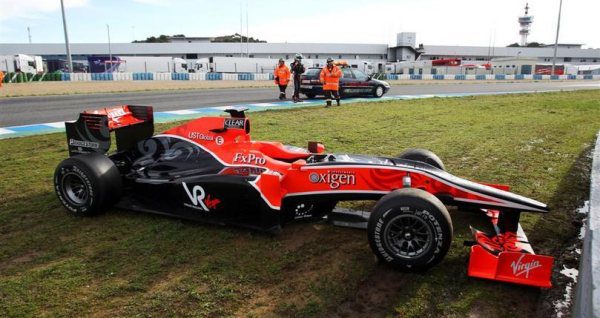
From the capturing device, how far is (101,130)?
5.53 metres

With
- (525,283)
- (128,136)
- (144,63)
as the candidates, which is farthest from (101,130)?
(144,63)

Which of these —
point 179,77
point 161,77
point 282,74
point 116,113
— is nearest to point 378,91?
point 282,74

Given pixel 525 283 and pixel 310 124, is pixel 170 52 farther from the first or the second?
pixel 525 283

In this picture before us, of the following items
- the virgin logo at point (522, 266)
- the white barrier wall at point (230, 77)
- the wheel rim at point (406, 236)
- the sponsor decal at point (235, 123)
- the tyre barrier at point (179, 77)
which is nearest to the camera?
the virgin logo at point (522, 266)

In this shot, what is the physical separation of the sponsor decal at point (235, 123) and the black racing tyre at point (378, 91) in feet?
51.5

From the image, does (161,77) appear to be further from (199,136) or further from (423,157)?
(423,157)

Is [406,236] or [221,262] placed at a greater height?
[406,236]

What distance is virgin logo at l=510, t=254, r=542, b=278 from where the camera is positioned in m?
3.36

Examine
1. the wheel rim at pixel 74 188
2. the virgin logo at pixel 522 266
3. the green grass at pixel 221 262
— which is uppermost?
the wheel rim at pixel 74 188

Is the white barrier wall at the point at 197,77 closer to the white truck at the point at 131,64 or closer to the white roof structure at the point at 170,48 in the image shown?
the white truck at the point at 131,64

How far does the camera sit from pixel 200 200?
4.64 metres

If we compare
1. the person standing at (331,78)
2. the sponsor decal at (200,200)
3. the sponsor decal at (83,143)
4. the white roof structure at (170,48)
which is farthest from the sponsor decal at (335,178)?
the white roof structure at (170,48)

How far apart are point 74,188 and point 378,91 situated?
16.5 metres

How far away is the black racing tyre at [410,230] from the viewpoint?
3.49m
